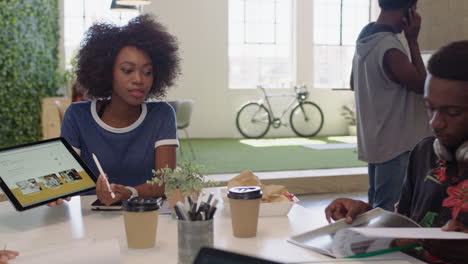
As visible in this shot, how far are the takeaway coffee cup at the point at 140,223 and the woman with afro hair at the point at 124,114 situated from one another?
0.72m

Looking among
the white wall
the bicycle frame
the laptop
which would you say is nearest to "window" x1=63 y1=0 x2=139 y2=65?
the white wall

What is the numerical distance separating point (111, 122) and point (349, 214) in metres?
1.02

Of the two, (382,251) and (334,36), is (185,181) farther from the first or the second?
(334,36)

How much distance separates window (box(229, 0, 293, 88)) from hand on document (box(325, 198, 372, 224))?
8.69 metres

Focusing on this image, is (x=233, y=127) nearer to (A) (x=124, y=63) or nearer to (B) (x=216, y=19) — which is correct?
(B) (x=216, y=19)

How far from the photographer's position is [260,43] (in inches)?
401

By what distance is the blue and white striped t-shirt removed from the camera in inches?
76.7

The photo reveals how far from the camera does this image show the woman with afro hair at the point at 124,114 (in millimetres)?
1950

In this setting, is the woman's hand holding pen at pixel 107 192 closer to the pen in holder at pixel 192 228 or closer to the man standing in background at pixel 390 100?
the pen in holder at pixel 192 228

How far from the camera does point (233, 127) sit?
9.77 m

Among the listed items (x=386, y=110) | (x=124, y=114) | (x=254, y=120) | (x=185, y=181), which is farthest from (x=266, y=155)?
(x=185, y=181)

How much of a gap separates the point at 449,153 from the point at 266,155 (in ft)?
19.1

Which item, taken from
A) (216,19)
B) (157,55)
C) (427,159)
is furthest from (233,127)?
(427,159)

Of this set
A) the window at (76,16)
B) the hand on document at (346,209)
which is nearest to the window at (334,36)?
the window at (76,16)
